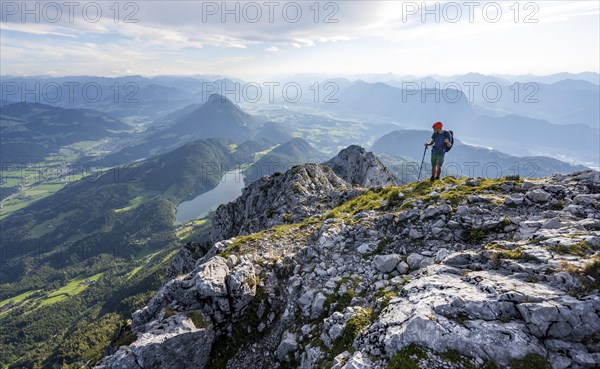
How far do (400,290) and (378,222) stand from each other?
8086 millimetres

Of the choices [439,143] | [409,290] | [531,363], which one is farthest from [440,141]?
[531,363]

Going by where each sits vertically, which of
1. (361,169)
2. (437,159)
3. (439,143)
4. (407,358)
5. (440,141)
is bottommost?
(407,358)

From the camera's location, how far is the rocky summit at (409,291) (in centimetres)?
903

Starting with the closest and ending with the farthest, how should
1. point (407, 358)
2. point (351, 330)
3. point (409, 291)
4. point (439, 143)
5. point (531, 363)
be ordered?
point (531, 363) < point (407, 358) < point (409, 291) < point (351, 330) < point (439, 143)

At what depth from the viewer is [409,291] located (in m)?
12.2

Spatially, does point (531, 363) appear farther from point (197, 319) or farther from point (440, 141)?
point (440, 141)

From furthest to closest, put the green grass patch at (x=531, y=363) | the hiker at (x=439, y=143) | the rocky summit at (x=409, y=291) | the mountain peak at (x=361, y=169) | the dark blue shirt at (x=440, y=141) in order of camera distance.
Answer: the mountain peak at (x=361, y=169), the dark blue shirt at (x=440, y=141), the hiker at (x=439, y=143), the rocky summit at (x=409, y=291), the green grass patch at (x=531, y=363)

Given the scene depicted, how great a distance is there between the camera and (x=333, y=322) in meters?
13.3

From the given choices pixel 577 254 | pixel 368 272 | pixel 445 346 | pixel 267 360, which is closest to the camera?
pixel 445 346

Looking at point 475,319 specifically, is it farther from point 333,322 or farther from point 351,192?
point 351,192

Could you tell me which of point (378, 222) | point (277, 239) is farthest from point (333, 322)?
point (277, 239)

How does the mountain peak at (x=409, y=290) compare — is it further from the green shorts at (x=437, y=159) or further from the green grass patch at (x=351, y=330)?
the green shorts at (x=437, y=159)

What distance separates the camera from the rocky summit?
903 centimetres

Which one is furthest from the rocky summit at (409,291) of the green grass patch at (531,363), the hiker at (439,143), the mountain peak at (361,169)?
the mountain peak at (361,169)
